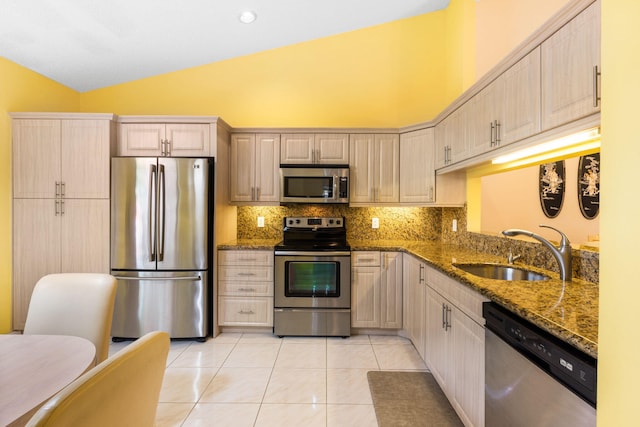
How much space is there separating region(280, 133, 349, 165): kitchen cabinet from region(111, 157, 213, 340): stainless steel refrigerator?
2.96 feet

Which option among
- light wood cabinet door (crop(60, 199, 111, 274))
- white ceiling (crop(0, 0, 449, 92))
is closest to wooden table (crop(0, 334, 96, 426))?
light wood cabinet door (crop(60, 199, 111, 274))

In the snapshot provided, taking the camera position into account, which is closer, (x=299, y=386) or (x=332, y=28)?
(x=299, y=386)

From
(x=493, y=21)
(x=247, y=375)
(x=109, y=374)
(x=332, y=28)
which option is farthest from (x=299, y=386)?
(x=493, y=21)

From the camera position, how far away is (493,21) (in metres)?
3.24

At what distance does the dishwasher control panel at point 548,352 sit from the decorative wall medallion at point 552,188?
3.00 meters

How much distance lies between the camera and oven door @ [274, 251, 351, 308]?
3150mm

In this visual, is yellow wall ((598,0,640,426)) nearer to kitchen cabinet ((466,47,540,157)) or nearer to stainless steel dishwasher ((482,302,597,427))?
stainless steel dishwasher ((482,302,597,427))

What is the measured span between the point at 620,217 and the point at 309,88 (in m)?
3.57

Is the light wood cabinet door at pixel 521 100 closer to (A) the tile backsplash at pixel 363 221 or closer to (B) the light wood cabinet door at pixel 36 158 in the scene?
(A) the tile backsplash at pixel 363 221

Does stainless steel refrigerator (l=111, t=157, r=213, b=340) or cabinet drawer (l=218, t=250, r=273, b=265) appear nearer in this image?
stainless steel refrigerator (l=111, t=157, r=213, b=340)

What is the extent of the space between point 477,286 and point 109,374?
→ 154 centimetres

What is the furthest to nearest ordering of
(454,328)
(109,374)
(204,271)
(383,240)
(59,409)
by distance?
1. (383,240)
2. (204,271)
3. (454,328)
4. (109,374)
5. (59,409)

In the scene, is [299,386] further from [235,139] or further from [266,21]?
[266,21]

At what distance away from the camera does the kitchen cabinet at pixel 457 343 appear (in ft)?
5.26
